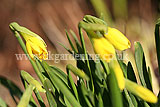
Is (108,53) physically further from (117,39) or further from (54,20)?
(54,20)

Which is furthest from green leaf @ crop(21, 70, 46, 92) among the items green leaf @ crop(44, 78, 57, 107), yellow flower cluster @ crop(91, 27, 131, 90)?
yellow flower cluster @ crop(91, 27, 131, 90)

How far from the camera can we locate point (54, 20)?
2.40 m

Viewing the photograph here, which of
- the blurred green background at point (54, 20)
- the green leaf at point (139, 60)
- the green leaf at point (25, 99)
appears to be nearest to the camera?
the green leaf at point (25, 99)

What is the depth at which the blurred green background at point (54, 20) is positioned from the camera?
2131 mm

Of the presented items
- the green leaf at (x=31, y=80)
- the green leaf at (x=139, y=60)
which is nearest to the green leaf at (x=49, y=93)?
the green leaf at (x=31, y=80)

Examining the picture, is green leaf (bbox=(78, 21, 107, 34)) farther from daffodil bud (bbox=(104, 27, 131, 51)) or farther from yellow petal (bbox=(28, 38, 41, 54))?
yellow petal (bbox=(28, 38, 41, 54))

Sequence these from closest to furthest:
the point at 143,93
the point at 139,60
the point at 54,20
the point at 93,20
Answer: the point at 143,93 → the point at 93,20 → the point at 139,60 → the point at 54,20

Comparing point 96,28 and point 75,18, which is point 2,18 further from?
point 96,28

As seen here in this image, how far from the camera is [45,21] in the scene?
2408 mm

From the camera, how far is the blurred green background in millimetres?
2131

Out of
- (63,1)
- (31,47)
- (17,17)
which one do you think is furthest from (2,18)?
(31,47)

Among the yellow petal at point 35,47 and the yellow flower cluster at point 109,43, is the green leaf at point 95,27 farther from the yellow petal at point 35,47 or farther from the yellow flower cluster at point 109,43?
the yellow petal at point 35,47

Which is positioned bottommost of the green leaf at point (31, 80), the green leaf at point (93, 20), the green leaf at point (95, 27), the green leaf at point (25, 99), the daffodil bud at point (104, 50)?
the green leaf at point (25, 99)

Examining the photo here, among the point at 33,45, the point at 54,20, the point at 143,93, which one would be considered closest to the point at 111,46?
the point at 143,93
